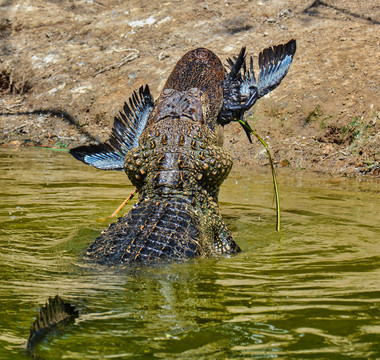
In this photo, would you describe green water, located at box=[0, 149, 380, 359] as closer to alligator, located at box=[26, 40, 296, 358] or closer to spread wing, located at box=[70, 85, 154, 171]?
Result: alligator, located at box=[26, 40, 296, 358]

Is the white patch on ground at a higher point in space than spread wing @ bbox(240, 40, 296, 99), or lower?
higher

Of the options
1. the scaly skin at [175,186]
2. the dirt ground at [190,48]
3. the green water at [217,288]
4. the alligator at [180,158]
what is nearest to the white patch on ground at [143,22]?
the dirt ground at [190,48]

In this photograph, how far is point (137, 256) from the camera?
→ 351 cm

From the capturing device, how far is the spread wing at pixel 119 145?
4684 mm

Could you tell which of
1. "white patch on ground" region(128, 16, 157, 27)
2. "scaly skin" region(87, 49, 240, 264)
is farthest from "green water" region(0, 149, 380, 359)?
"white patch on ground" region(128, 16, 157, 27)

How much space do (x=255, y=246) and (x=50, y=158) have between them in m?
5.15

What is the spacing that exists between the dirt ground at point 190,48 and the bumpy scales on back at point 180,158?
3.20 m

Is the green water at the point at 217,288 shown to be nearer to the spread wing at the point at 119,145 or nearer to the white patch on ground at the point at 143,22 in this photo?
the spread wing at the point at 119,145

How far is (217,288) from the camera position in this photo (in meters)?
3.17

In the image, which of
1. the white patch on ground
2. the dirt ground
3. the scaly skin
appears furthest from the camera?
the white patch on ground

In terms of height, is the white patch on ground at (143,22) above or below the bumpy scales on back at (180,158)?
above

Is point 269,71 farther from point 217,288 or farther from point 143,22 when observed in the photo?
point 143,22

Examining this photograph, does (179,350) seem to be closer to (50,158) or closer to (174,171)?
(174,171)

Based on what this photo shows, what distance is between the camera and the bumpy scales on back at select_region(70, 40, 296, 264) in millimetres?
3688
